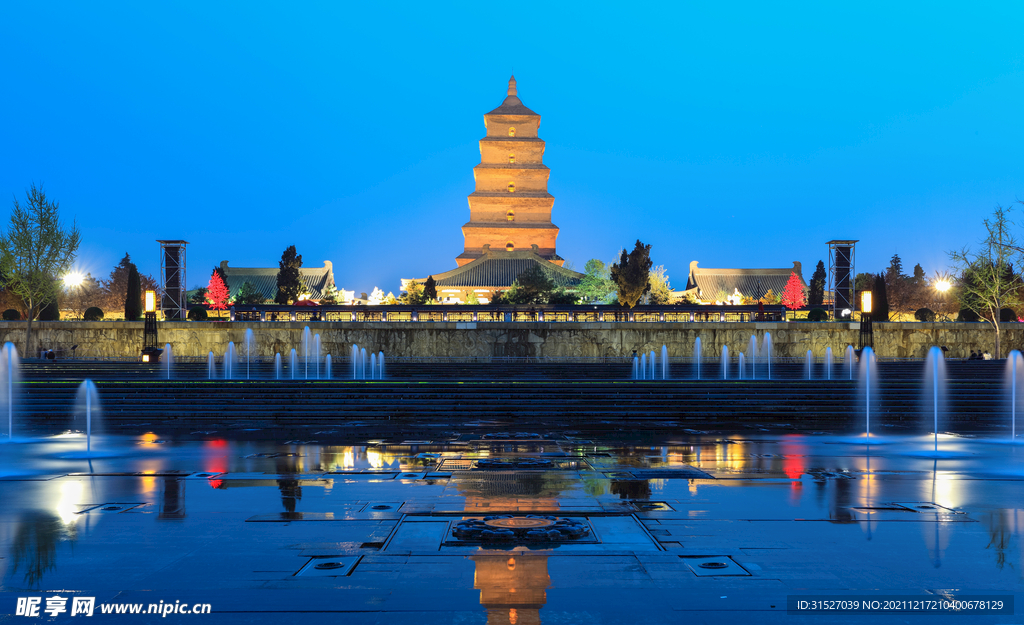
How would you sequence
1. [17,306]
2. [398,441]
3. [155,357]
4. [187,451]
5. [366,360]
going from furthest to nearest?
[17,306] → [366,360] → [155,357] → [398,441] → [187,451]

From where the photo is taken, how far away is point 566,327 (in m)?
28.8

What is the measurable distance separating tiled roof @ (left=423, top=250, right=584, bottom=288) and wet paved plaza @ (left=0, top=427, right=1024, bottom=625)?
50752 mm

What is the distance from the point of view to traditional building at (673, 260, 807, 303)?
65.9 meters

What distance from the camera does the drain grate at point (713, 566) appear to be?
4.96 metres

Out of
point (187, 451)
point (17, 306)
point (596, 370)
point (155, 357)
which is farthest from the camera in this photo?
point (17, 306)

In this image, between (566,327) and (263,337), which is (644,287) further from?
(263,337)

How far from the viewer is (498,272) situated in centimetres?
6262

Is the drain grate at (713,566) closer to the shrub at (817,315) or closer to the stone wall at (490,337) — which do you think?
the stone wall at (490,337)

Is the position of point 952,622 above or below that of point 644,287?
below

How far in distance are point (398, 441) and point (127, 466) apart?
12.6 feet

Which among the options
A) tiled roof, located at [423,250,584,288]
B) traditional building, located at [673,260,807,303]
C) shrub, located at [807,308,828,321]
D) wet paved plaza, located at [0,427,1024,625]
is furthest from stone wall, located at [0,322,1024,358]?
traditional building, located at [673,260,807,303]

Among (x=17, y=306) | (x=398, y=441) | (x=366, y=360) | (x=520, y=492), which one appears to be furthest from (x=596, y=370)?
(x=17, y=306)

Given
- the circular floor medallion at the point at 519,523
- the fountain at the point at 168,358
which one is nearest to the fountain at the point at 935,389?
the circular floor medallion at the point at 519,523

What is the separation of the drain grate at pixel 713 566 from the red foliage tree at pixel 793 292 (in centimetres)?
5797
